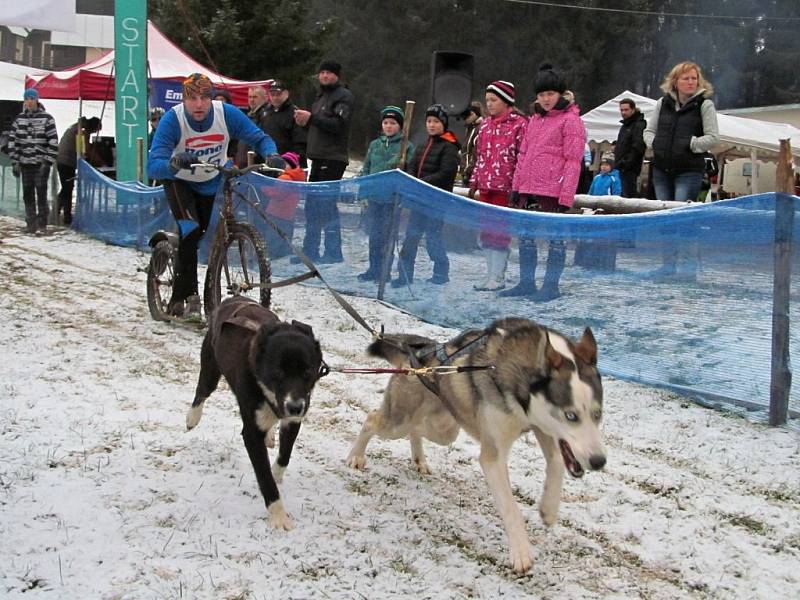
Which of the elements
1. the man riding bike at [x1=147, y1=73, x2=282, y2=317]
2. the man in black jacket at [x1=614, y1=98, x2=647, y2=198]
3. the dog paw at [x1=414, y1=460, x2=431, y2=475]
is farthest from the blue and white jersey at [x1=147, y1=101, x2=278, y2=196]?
the man in black jacket at [x1=614, y1=98, x2=647, y2=198]

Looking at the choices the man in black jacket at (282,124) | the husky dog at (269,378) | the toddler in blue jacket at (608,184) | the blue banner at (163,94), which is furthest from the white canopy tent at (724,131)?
the husky dog at (269,378)

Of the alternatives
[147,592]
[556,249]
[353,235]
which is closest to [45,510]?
[147,592]

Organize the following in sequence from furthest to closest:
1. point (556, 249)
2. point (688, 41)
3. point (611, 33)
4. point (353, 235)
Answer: point (688, 41)
point (611, 33)
point (353, 235)
point (556, 249)

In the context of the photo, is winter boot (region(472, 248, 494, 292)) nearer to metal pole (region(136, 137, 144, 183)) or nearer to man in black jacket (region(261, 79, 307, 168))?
man in black jacket (region(261, 79, 307, 168))

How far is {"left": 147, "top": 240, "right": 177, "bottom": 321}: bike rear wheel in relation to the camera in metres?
7.17

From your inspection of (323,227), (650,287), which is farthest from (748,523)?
(323,227)

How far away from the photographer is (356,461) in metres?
4.23

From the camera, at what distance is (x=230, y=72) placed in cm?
2633

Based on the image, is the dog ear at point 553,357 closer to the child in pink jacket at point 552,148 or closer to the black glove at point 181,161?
the black glove at point 181,161

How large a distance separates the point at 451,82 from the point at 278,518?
10.7 meters

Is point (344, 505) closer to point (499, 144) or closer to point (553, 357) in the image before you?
point (553, 357)

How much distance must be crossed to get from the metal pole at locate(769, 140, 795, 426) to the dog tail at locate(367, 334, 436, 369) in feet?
6.59

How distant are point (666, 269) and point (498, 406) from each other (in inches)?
93.6

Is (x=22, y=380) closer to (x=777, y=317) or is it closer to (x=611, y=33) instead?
(x=777, y=317)
